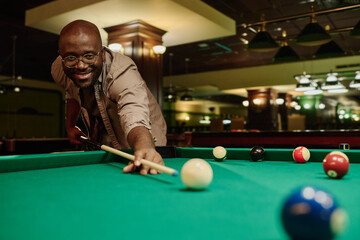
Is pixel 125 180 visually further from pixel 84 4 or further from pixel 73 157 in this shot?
pixel 84 4

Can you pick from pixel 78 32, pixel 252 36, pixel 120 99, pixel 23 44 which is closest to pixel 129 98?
pixel 120 99

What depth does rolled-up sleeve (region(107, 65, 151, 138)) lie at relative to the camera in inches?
80.7

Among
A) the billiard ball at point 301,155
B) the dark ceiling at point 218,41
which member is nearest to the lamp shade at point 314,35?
the dark ceiling at point 218,41

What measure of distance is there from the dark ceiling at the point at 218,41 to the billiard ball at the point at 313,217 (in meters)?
3.32

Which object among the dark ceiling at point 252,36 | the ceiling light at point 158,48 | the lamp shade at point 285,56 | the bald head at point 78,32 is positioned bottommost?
the bald head at point 78,32

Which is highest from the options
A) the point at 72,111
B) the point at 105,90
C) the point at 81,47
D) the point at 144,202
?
the point at 81,47

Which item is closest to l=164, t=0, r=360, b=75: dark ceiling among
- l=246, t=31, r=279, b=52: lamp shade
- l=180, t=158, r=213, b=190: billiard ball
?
A: l=246, t=31, r=279, b=52: lamp shade

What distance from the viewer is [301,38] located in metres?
4.14

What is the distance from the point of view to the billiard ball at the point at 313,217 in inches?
22.7

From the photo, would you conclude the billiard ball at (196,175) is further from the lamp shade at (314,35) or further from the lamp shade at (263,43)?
the lamp shade at (263,43)

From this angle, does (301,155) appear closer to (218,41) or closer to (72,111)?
(72,111)

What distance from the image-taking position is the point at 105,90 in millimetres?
2408

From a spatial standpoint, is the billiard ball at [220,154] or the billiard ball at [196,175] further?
the billiard ball at [220,154]

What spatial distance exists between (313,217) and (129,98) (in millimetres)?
1720
